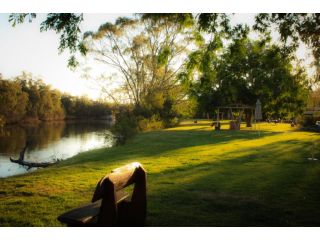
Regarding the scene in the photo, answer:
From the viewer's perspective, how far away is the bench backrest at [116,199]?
4.05m

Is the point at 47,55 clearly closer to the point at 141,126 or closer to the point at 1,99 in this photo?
the point at 141,126

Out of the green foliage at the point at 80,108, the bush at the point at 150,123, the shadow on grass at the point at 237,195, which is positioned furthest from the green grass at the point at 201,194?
the green foliage at the point at 80,108

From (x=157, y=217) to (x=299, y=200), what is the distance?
3.37 metres

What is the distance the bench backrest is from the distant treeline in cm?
2805

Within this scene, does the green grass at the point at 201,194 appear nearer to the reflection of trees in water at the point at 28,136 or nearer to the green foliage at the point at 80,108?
the reflection of trees in water at the point at 28,136

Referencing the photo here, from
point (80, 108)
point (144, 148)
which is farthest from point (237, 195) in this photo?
point (80, 108)

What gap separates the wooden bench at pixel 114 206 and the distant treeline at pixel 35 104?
28.0 m

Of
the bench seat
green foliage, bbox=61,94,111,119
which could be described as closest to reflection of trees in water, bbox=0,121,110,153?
the bench seat

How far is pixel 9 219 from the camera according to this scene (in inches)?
228

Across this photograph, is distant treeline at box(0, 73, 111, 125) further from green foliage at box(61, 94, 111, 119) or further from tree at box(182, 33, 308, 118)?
tree at box(182, 33, 308, 118)

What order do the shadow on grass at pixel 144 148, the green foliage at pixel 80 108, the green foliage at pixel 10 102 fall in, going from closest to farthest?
the shadow on grass at pixel 144 148
the green foliage at pixel 10 102
the green foliage at pixel 80 108

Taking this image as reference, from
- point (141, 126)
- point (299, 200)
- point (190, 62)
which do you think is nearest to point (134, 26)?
point (141, 126)

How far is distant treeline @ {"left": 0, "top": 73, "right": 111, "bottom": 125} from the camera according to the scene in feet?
137
